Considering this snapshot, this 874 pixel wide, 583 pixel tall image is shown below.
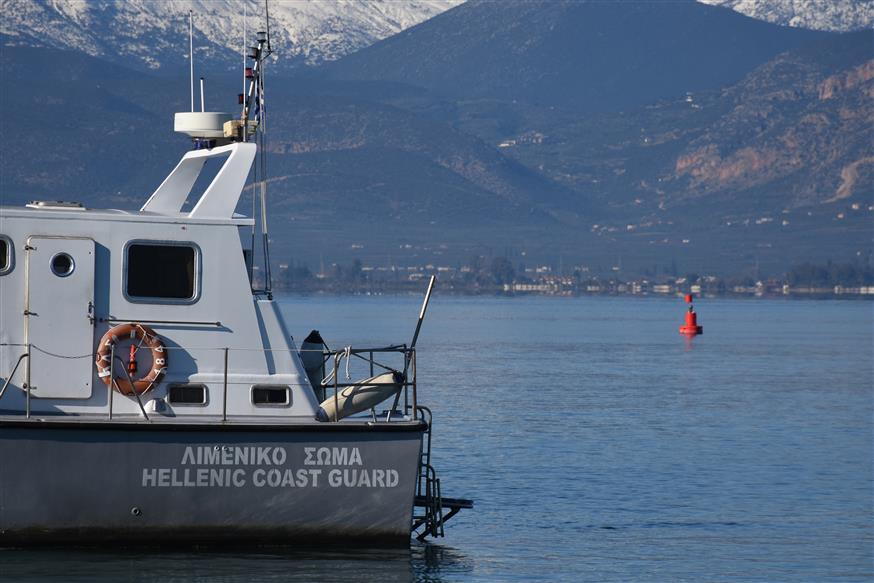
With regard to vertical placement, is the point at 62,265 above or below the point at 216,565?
above

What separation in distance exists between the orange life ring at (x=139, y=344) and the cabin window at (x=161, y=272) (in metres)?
0.38

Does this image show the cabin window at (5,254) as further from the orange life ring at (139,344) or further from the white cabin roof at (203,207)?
the orange life ring at (139,344)

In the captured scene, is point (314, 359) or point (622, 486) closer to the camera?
point (314, 359)

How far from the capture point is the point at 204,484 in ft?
57.9

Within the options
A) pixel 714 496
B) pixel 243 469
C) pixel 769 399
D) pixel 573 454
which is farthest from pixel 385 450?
pixel 769 399

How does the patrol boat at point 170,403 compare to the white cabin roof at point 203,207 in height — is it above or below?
below

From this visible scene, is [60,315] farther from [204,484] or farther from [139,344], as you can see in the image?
[204,484]

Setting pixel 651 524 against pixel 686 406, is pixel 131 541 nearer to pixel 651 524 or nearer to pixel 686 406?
pixel 651 524

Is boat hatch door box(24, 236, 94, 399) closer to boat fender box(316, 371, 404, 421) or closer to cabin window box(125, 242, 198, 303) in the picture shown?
cabin window box(125, 242, 198, 303)

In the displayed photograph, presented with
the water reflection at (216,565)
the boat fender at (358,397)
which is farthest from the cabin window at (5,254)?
the boat fender at (358,397)

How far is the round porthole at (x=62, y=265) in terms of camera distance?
58.7ft

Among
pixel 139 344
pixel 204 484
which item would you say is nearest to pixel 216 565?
pixel 204 484

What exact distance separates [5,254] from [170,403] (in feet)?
7.29

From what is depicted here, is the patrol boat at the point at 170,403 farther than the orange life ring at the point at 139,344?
No
